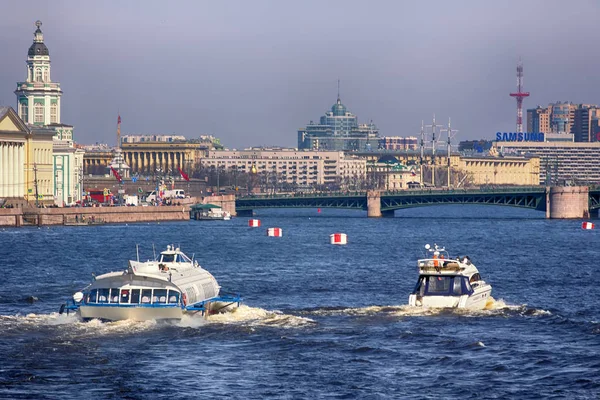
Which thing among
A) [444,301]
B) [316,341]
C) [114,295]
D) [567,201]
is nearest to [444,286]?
[444,301]

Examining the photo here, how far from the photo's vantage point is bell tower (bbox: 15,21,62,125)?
182625mm

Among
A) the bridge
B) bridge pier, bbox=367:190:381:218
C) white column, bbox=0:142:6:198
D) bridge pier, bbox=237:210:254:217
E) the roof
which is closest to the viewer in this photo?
white column, bbox=0:142:6:198

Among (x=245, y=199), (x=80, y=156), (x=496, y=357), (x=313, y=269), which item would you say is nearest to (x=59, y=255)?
(x=313, y=269)

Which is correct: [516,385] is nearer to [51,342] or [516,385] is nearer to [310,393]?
[310,393]

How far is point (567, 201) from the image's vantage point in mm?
154500

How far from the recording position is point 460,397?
35375 millimetres

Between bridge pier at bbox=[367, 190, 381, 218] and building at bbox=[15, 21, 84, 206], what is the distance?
37709 millimetres

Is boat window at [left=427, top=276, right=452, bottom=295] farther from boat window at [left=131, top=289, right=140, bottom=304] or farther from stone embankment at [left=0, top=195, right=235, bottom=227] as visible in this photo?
stone embankment at [left=0, top=195, right=235, bottom=227]

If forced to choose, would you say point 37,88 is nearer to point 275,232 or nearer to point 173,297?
point 275,232

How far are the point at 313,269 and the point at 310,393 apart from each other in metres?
37.6

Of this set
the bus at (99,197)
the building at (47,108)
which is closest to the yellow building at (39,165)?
the bus at (99,197)

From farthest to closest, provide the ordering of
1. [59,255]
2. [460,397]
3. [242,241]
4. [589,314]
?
[242,241] < [59,255] < [589,314] < [460,397]

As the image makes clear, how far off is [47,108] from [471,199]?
193 ft

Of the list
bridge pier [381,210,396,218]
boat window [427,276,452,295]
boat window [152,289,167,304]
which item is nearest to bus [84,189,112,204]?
bridge pier [381,210,396,218]
